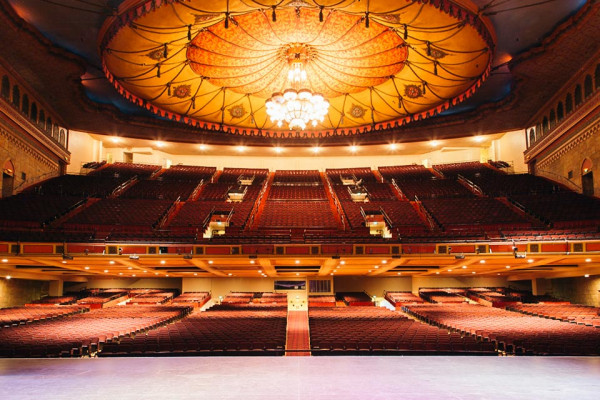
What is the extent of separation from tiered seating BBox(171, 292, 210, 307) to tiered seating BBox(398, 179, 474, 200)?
11.0m

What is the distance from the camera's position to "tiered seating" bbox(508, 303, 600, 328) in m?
11.2

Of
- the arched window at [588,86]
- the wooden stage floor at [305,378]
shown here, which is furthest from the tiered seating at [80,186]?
the arched window at [588,86]

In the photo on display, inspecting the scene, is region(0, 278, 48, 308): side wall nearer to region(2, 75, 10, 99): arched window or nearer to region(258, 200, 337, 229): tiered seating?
region(2, 75, 10, 99): arched window

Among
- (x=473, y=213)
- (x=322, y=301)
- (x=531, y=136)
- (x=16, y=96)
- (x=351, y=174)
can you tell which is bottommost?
(x=322, y=301)

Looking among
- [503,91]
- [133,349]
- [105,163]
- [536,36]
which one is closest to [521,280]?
[503,91]

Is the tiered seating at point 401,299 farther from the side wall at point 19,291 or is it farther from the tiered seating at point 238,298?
the side wall at point 19,291

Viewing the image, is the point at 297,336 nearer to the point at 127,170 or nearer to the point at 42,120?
the point at 42,120

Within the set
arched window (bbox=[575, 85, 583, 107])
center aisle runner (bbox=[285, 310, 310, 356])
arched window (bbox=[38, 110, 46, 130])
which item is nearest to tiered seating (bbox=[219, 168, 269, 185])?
arched window (bbox=[38, 110, 46, 130])

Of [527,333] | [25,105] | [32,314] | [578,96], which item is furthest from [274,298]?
[578,96]

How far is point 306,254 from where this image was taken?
14234 mm

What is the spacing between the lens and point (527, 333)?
8562 millimetres

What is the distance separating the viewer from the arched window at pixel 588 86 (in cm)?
1496

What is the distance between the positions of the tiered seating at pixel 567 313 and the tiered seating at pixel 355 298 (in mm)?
6192

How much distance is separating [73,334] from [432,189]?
17.8 m
